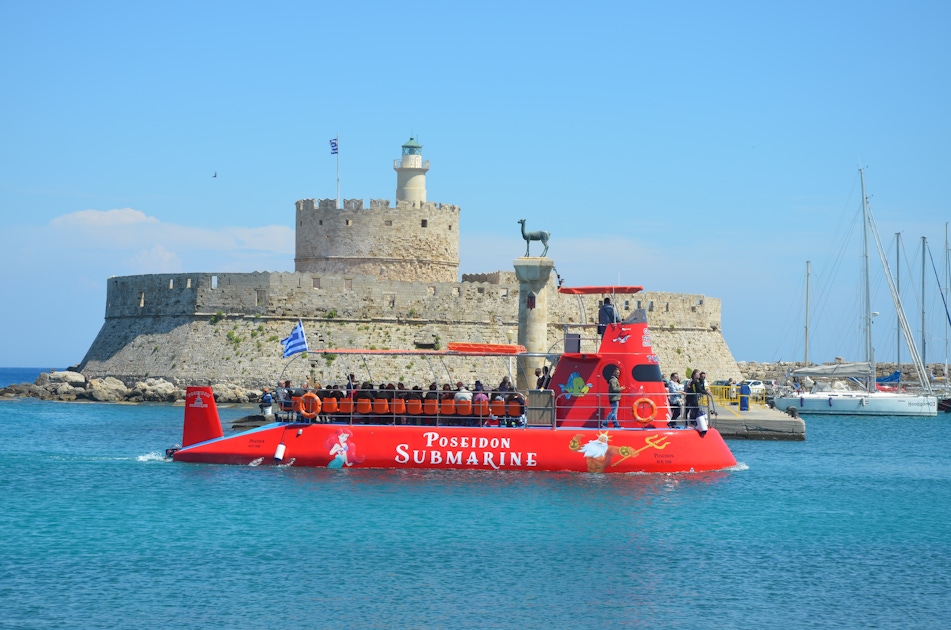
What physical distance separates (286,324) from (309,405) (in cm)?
2365

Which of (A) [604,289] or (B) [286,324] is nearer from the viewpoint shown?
(A) [604,289]

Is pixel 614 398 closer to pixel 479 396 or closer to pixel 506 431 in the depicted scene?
pixel 506 431

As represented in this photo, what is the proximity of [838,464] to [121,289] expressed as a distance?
3015cm

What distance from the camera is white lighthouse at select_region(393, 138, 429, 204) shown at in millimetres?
48888

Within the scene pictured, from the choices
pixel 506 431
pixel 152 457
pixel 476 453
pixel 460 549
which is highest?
pixel 506 431

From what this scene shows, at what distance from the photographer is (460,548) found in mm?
14969

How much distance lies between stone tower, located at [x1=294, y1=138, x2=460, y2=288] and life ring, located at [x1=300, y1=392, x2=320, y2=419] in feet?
87.3

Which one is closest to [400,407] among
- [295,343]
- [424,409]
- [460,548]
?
[424,409]

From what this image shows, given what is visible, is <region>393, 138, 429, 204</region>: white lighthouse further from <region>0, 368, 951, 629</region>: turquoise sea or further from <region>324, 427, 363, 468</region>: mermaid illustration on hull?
<region>324, 427, 363, 468</region>: mermaid illustration on hull

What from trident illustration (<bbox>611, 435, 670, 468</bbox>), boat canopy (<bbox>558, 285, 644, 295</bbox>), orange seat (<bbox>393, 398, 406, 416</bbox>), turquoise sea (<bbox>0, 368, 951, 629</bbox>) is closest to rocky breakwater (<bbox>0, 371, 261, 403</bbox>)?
turquoise sea (<bbox>0, 368, 951, 629</bbox>)

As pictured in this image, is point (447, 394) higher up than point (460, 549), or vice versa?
point (447, 394)

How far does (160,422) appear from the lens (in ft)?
113

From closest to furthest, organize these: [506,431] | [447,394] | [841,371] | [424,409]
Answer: [506,431] → [424,409] → [447,394] → [841,371]

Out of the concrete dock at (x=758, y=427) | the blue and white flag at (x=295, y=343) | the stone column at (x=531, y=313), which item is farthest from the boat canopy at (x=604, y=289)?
the concrete dock at (x=758, y=427)
